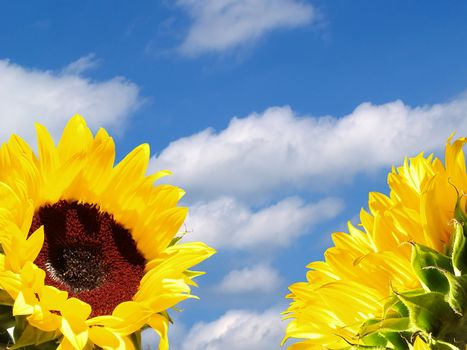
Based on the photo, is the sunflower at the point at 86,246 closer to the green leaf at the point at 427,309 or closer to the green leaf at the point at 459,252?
the green leaf at the point at 427,309

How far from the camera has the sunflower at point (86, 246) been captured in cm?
247

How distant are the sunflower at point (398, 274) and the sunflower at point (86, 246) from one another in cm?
48

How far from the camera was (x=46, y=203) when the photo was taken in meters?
2.84

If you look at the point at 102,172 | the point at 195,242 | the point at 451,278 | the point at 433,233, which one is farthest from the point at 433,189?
the point at 102,172

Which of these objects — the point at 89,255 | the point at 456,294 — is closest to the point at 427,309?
the point at 456,294

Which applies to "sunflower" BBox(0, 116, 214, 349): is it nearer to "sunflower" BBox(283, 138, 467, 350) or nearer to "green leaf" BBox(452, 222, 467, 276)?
"sunflower" BBox(283, 138, 467, 350)

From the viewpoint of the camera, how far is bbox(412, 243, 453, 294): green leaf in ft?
7.79

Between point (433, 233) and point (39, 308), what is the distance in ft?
4.22

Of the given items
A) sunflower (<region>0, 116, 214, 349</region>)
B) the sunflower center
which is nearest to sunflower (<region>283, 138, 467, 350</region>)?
sunflower (<region>0, 116, 214, 349</region>)

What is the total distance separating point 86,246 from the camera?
2947 mm

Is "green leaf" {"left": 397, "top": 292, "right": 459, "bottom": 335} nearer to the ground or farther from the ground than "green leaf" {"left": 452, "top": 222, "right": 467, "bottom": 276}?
nearer to the ground

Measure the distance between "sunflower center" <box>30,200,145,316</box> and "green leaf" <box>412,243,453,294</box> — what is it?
104 centimetres

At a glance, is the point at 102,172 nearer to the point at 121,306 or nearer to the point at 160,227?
the point at 160,227

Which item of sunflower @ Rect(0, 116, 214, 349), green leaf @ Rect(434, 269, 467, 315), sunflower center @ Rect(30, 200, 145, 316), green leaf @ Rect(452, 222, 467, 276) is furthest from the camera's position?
sunflower center @ Rect(30, 200, 145, 316)
